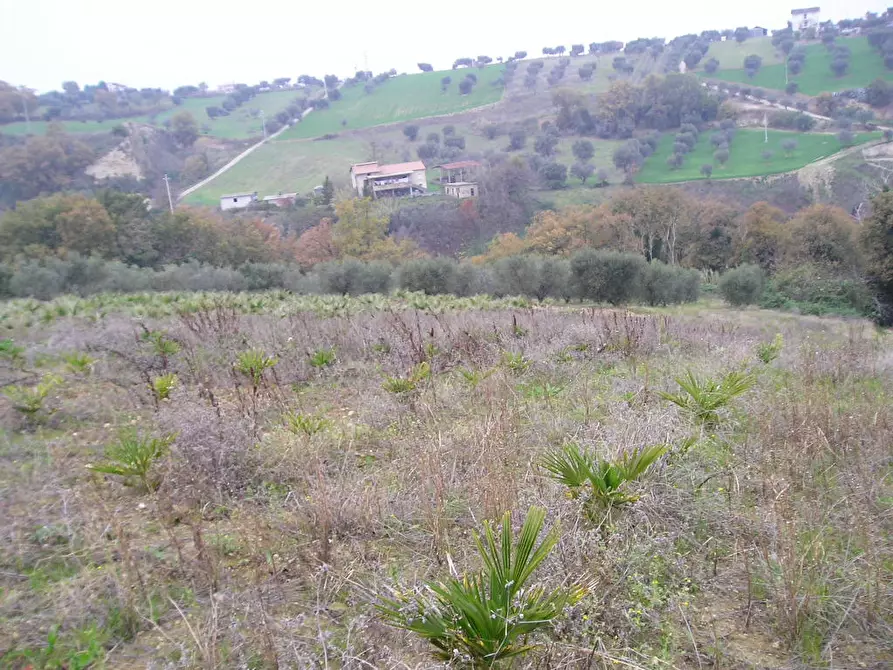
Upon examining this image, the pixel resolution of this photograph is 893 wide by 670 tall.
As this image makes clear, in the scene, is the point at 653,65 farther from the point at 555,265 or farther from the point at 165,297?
the point at 165,297

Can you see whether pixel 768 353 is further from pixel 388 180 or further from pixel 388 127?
pixel 388 127

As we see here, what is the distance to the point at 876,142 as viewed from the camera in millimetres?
43719

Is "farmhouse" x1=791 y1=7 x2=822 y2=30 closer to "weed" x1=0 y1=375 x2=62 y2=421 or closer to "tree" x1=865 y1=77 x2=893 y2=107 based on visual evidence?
"tree" x1=865 y1=77 x2=893 y2=107

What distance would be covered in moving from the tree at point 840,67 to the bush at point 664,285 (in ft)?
167

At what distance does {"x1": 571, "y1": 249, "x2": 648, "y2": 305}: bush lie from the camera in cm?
2312

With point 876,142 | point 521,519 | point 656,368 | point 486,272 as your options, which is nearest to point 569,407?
point 656,368

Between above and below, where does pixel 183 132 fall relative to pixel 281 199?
above

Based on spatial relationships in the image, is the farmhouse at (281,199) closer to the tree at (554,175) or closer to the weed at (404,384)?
the tree at (554,175)

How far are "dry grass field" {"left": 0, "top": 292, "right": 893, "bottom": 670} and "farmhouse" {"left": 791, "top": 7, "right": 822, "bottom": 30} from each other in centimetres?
9500

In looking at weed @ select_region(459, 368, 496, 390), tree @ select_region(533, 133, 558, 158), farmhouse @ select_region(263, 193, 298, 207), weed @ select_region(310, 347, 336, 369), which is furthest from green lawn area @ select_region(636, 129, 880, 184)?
weed @ select_region(459, 368, 496, 390)

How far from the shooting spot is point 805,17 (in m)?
77.9

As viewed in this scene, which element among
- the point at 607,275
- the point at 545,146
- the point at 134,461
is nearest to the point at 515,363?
the point at 134,461

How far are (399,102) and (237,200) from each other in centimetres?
2977

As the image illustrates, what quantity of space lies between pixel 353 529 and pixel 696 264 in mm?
31294
